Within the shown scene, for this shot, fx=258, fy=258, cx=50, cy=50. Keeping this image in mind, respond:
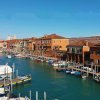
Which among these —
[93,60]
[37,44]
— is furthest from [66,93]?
[37,44]

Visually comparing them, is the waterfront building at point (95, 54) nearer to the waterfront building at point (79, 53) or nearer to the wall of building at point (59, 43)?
the waterfront building at point (79, 53)

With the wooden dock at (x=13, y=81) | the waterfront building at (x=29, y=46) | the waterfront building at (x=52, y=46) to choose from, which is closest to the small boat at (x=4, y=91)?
the wooden dock at (x=13, y=81)

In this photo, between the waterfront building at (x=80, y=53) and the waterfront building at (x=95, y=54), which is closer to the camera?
the waterfront building at (x=95, y=54)

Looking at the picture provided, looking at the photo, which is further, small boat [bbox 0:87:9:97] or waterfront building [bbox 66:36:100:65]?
waterfront building [bbox 66:36:100:65]

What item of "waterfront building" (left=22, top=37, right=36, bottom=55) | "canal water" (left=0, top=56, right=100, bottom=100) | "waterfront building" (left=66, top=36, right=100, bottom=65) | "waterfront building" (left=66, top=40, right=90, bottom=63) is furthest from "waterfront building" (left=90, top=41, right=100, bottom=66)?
"waterfront building" (left=22, top=37, right=36, bottom=55)

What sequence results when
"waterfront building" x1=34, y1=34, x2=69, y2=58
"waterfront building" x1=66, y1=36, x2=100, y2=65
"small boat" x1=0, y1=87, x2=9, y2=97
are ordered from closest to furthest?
"small boat" x1=0, y1=87, x2=9, y2=97, "waterfront building" x1=66, y1=36, x2=100, y2=65, "waterfront building" x1=34, y1=34, x2=69, y2=58

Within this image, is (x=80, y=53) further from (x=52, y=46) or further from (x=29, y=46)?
(x=29, y=46)

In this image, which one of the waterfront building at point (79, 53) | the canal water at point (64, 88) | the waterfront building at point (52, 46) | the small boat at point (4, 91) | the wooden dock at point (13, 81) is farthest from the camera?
the waterfront building at point (52, 46)

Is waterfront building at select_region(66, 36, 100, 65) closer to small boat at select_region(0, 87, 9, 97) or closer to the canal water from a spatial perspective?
the canal water

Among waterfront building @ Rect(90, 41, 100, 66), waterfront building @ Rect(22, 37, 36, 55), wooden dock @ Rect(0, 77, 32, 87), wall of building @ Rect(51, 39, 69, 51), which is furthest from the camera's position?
waterfront building @ Rect(22, 37, 36, 55)

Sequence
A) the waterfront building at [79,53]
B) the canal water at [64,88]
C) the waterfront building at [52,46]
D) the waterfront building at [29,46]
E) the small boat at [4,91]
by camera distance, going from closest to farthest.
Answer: the small boat at [4,91], the canal water at [64,88], the waterfront building at [79,53], the waterfront building at [52,46], the waterfront building at [29,46]

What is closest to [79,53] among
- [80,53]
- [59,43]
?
[80,53]

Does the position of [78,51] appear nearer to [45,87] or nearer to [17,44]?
[45,87]

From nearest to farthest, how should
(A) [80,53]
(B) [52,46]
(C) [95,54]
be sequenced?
(C) [95,54] < (A) [80,53] < (B) [52,46]
